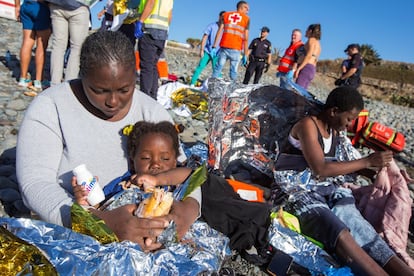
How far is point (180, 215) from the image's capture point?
177 centimetres

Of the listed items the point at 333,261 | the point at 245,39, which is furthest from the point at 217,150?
the point at 245,39

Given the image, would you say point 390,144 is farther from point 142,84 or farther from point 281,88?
point 142,84

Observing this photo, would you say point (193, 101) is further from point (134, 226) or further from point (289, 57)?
point (134, 226)

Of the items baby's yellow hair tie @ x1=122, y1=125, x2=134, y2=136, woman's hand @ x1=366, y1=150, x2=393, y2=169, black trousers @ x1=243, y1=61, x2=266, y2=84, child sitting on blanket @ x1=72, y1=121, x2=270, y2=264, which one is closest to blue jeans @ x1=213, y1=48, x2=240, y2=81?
black trousers @ x1=243, y1=61, x2=266, y2=84

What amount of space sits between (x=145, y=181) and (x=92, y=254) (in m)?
0.57

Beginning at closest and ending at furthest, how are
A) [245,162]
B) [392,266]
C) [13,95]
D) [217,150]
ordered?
[392,266] → [217,150] → [245,162] → [13,95]

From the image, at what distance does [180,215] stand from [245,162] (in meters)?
2.01

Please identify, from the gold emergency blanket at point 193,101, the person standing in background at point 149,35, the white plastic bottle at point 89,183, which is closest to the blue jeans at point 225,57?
the gold emergency blanket at point 193,101

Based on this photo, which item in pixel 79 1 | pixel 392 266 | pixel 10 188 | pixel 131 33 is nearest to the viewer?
pixel 392 266

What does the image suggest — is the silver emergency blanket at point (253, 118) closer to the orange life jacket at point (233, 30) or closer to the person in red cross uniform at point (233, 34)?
the person in red cross uniform at point (233, 34)

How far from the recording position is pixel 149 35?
4.84 metres

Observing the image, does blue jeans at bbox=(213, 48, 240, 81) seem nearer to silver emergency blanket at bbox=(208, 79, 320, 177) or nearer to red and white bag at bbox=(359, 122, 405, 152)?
silver emergency blanket at bbox=(208, 79, 320, 177)

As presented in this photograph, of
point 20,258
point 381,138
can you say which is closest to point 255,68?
point 381,138

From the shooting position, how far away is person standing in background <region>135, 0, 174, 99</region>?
474 cm
